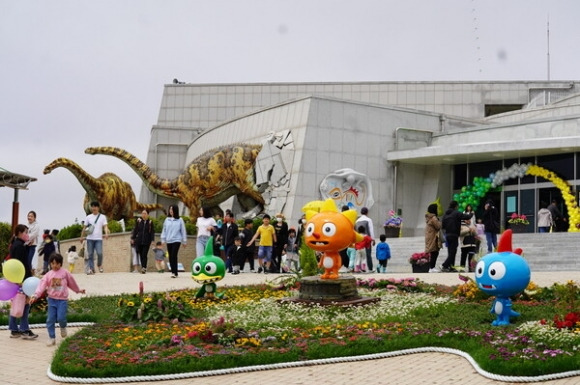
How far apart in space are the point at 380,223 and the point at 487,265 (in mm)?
18375

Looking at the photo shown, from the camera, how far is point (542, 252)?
20.4m

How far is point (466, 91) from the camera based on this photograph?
4259cm

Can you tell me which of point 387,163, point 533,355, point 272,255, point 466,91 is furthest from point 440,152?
point 533,355

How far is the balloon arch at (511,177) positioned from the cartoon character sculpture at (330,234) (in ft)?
49.9

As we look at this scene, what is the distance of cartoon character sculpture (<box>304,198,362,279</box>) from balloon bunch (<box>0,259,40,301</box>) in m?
Result: 4.03

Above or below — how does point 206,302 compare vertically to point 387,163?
below

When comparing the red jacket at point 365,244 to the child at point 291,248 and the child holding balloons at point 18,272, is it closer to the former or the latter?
the child at point 291,248

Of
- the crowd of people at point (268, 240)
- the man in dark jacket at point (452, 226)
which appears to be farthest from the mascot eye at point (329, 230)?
the man in dark jacket at point (452, 226)

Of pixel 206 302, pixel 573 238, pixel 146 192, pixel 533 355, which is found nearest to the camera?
pixel 533 355

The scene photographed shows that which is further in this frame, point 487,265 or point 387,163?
point 387,163

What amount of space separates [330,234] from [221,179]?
1692 cm

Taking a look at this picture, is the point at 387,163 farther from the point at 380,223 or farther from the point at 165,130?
the point at 165,130

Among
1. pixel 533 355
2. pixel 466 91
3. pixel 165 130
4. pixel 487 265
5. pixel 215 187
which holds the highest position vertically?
pixel 466 91

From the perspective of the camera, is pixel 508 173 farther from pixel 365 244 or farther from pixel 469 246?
pixel 365 244
